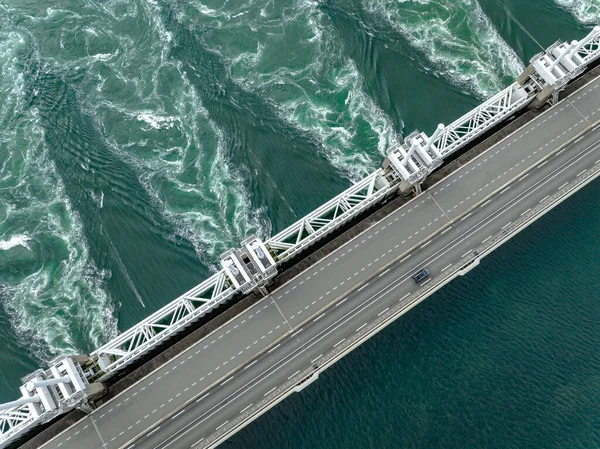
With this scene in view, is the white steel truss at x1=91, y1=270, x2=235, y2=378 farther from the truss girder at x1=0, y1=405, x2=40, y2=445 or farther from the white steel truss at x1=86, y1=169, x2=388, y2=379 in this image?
the truss girder at x1=0, y1=405, x2=40, y2=445

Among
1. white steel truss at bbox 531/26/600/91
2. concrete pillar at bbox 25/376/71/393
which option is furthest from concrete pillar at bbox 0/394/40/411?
white steel truss at bbox 531/26/600/91

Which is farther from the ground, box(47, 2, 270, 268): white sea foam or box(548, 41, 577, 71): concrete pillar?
box(47, 2, 270, 268): white sea foam

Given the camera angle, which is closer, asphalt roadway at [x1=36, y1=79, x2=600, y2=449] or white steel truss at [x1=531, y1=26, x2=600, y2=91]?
asphalt roadway at [x1=36, y1=79, x2=600, y2=449]

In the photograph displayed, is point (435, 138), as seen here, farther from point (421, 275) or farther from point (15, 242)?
point (15, 242)

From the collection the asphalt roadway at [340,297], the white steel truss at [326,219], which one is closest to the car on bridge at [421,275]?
the asphalt roadway at [340,297]

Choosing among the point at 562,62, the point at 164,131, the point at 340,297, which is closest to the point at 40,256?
the point at 164,131

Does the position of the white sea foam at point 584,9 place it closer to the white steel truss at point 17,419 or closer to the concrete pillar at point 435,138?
the concrete pillar at point 435,138
